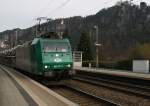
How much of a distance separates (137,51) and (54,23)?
600 inches

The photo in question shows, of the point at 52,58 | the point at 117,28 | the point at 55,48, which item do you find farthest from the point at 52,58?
the point at 117,28

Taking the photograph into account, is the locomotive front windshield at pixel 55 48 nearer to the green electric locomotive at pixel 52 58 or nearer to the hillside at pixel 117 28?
the green electric locomotive at pixel 52 58

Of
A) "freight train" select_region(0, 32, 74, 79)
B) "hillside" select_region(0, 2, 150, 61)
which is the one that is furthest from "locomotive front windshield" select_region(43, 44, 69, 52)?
"hillside" select_region(0, 2, 150, 61)

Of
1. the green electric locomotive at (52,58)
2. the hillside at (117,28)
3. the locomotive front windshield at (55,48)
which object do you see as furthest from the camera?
the hillside at (117,28)

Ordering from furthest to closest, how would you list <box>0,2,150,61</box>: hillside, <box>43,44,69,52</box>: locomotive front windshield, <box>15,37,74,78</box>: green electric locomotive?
<box>0,2,150,61</box>: hillside, <box>43,44,69,52</box>: locomotive front windshield, <box>15,37,74,78</box>: green electric locomotive

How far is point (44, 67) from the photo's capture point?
934 inches

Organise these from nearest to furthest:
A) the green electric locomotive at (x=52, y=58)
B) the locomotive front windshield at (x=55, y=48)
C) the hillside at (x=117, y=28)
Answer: the green electric locomotive at (x=52, y=58), the locomotive front windshield at (x=55, y=48), the hillside at (x=117, y=28)

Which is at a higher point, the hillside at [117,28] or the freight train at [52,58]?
the hillside at [117,28]

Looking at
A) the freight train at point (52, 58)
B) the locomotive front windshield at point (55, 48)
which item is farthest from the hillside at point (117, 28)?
the locomotive front windshield at point (55, 48)

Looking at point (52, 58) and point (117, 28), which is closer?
point (52, 58)

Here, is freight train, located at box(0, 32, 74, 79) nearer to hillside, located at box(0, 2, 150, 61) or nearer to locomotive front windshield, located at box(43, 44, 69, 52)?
locomotive front windshield, located at box(43, 44, 69, 52)

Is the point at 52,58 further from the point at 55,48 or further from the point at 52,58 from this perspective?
the point at 55,48

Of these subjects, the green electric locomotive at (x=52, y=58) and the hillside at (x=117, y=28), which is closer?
the green electric locomotive at (x=52, y=58)

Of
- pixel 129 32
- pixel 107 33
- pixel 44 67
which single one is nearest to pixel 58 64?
pixel 44 67
